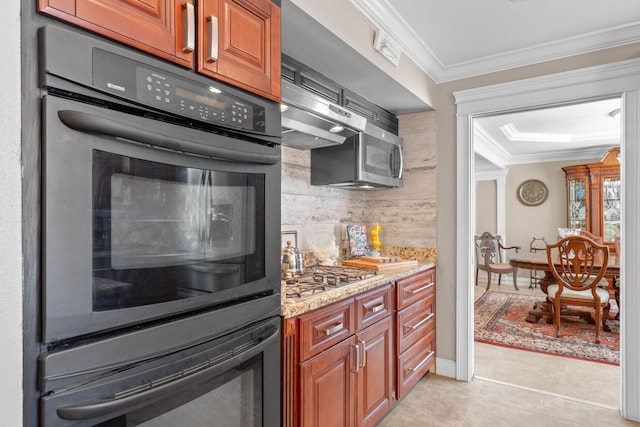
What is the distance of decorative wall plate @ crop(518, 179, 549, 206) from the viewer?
7211 mm

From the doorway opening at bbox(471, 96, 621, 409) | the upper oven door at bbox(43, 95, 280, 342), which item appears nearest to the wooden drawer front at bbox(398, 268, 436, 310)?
the doorway opening at bbox(471, 96, 621, 409)

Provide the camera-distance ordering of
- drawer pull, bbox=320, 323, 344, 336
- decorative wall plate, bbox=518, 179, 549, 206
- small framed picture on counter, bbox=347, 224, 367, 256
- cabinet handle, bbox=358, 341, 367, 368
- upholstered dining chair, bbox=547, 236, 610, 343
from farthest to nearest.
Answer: decorative wall plate, bbox=518, 179, 549, 206 → upholstered dining chair, bbox=547, 236, 610, 343 → small framed picture on counter, bbox=347, 224, 367, 256 → cabinet handle, bbox=358, 341, 367, 368 → drawer pull, bbox=320, 323, 344, 336

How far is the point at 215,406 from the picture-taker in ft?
3.82

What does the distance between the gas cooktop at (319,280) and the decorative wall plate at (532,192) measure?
242 inches

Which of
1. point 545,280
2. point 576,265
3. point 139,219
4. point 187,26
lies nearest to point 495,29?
point 187,26

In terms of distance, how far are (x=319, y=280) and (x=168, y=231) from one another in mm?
1148

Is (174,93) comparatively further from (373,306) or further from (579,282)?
(579,282)

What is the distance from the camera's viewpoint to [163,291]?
1.00m

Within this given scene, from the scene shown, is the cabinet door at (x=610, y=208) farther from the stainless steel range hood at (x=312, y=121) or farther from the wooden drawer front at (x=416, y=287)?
the stainless steel range hood at (x=312, y=121)

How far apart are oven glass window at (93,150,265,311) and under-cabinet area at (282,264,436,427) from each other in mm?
459

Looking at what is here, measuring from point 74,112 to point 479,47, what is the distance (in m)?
2.68

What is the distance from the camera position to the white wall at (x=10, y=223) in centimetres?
74

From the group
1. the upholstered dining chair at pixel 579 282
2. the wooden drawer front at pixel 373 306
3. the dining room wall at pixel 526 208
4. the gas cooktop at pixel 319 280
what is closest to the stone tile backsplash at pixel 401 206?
the gas cooktop at pixel 319 280

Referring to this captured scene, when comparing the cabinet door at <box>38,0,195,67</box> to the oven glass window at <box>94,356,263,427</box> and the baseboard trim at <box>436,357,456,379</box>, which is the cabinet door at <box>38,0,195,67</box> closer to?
the oven glass window at <box>94,356,263,427</box>
